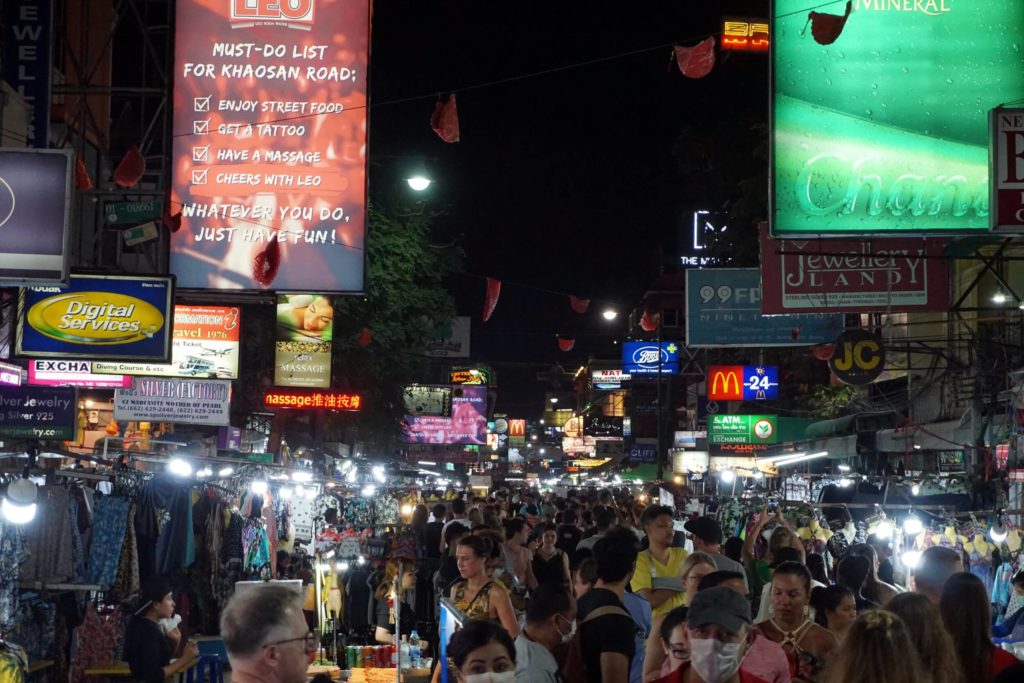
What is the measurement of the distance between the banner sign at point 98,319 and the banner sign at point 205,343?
196 inches

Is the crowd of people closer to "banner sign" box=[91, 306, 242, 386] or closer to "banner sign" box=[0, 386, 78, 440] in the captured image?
"banner sign" box=[0, 386, 78, 440]

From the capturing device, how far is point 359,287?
1738cm

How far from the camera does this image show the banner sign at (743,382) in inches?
1426

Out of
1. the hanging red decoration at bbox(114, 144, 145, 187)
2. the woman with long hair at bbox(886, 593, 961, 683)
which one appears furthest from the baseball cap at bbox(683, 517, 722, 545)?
the hanging red decoration at bbox(114, 144, 145, 187)

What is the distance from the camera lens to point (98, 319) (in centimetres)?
1573

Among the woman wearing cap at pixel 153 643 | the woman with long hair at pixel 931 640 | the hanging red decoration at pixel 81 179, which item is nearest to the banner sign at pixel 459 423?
the hanging red decoration at pixel 81 179

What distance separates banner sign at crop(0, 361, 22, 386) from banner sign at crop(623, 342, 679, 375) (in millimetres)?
36546

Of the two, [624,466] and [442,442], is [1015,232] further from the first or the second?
[624,466]

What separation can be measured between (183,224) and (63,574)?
5612mm

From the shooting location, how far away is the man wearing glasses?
4121 mm

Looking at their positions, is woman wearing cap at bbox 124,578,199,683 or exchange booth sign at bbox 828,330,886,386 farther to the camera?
exchange booth sign at bbox 828,330,886,386

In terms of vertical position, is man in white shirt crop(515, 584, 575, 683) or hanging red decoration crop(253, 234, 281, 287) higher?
hanging red decoration crop(253, 234, 281, 287)

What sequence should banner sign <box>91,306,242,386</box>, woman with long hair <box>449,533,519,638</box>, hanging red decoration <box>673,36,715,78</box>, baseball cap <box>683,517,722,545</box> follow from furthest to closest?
banner sign <box>91,306,242,386</box>, hanging red decoration <box>673,36,715,78</box>, baseball cap <box>683,517,722,545</box>, woman with long hair <box>449,533,519,638</box>

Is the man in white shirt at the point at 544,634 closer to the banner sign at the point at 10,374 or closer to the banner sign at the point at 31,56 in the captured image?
the banner sign at the point at 10,374
